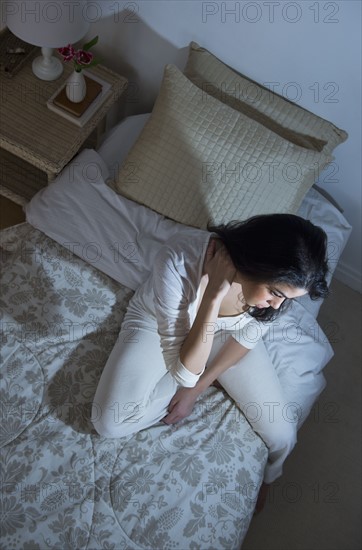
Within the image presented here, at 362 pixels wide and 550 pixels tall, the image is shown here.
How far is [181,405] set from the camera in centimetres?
172

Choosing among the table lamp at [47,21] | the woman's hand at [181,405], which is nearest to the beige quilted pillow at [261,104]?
the table lamp at [47,21]

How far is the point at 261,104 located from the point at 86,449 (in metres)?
1.14

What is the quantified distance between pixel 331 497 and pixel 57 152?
1473 mm

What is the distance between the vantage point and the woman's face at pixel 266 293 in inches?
56.2

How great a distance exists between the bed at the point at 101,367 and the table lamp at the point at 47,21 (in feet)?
1.05

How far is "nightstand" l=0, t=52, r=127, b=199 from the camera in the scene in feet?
6.54

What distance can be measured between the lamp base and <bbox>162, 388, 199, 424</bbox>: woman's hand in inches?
45.5

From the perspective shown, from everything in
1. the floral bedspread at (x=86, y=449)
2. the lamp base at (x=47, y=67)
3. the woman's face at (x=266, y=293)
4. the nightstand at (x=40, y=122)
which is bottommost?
the floral bedspread at (x=86, y=449)

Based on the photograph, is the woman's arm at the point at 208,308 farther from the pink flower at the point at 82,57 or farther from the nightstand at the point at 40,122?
the pink flower at the point at 82,57

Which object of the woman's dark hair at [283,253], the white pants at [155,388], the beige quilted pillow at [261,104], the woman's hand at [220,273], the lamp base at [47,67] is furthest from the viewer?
the lamp base at [47,67]

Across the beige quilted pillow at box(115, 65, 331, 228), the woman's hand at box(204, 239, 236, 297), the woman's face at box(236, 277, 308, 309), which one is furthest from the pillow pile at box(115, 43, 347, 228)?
the woman's face at box(236, 277, 308, 309)

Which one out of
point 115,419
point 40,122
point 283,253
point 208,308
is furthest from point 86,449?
point 40,122

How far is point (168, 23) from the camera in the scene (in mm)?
1971

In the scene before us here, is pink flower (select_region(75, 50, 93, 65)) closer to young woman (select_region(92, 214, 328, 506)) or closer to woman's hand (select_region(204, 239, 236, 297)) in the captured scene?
young woman (select_region(92, 214, 328, 506))
